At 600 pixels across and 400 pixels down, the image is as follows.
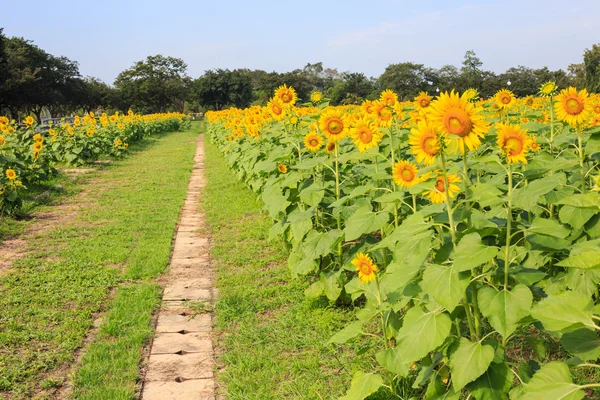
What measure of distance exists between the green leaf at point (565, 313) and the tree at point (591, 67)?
149 ft

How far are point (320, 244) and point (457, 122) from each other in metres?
2.05

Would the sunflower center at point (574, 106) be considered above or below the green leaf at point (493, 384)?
above

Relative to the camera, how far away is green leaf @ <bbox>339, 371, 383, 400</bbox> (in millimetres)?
2586

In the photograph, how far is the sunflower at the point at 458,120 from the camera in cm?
203

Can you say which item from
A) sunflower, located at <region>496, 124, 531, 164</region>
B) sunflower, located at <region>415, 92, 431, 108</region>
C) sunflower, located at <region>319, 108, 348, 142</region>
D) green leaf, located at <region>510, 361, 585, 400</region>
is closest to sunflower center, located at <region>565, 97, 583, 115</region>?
sunflower, located at <region>415, 92, 431, 108</region>

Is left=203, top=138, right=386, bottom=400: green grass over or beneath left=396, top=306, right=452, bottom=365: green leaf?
beneath

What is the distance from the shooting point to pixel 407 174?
307 cm

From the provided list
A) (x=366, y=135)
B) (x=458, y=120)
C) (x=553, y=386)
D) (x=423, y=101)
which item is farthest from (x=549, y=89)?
(x=553, y=386)

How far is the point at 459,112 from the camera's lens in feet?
6.69

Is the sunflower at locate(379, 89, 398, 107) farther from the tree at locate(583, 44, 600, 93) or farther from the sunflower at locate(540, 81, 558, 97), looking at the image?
the tree at locate(583, 44, 600, 93)

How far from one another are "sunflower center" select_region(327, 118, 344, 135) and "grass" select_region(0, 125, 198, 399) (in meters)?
1.89

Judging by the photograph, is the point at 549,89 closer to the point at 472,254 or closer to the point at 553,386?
the point at 472,254

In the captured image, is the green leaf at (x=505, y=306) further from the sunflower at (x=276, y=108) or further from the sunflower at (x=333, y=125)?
the sunflower at (x=276, y=108)

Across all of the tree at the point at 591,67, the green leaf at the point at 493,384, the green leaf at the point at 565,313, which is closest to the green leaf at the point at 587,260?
the green leaf at the point at 565,313
